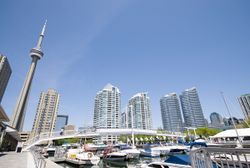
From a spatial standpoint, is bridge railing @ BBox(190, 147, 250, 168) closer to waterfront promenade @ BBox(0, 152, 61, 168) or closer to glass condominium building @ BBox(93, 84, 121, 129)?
waterfront promenade @ BBox(0, 152, 61, 168)

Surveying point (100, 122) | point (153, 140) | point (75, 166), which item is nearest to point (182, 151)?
point (75, 166)

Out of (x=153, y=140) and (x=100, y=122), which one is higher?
(x=100, y=122)

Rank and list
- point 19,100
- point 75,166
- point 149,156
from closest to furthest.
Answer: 1. point 75,166
2. point 149,156
3. point 19,100

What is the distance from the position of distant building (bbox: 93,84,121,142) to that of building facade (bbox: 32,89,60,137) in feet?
142

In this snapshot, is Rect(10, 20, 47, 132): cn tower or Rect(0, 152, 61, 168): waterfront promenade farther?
Rect(10, 20, 47, 132): cn tower

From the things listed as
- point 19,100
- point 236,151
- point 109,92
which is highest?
point 109,92

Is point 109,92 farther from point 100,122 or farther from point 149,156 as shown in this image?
point 149,156

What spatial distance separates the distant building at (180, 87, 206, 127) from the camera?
582ft

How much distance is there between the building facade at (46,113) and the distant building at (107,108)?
142ft

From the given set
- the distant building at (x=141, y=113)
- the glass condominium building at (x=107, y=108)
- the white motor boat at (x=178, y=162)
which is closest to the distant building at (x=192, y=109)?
the distant building at (x=141, y=113)

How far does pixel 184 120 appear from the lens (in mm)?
188625

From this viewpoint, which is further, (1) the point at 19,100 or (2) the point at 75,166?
(1) the point at 19,100

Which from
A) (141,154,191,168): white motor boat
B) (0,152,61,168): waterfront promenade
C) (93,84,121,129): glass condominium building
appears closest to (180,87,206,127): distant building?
(93,84,121,129): glass condominium building

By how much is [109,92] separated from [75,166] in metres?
139
